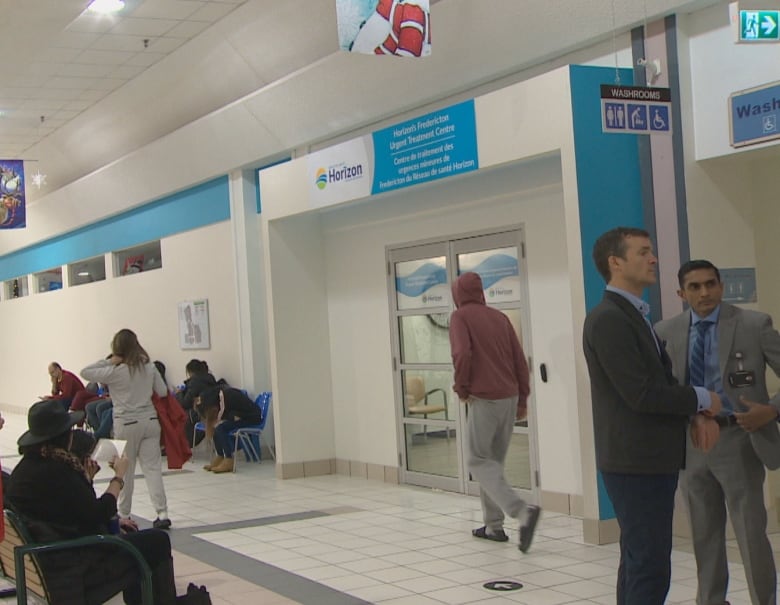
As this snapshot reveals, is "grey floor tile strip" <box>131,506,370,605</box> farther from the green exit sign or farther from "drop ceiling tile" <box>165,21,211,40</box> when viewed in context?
"drop ceiling tile" <box>165,21,211,40</box>

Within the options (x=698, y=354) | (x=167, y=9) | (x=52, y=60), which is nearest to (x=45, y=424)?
(x=698, y=354)

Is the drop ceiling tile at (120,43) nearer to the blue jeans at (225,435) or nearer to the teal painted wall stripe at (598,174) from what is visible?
the blue jeans at (225,435)

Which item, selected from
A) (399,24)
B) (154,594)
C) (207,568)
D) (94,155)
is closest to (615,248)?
(154,594)

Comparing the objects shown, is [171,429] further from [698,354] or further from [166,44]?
[166,44]

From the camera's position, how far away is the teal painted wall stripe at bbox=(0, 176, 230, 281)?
41.1ft

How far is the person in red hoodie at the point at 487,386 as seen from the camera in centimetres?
661

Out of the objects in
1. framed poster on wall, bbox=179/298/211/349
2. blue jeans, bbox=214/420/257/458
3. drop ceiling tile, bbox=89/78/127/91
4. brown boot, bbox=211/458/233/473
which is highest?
drop ceiling tile, bbox=89/78/127/91

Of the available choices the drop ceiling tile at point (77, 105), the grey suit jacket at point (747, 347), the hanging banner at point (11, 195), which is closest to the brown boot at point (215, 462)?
the drop ceiling tile at point (77, 105)

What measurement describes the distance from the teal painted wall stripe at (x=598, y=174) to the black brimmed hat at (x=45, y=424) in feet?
10.7

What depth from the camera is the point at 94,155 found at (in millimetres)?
15703

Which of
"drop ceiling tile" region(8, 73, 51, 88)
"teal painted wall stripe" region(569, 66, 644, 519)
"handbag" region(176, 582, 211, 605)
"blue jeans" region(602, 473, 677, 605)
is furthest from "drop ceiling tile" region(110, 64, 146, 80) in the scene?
"blue jeans" region(602, 473, 677, 605)

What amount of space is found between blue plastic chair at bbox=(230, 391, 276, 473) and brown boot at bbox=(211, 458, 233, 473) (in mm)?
155

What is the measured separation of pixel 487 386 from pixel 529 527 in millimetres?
918

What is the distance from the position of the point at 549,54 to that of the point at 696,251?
1.81 metres
